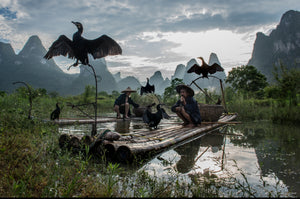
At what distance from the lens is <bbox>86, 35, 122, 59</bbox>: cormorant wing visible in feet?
11.1

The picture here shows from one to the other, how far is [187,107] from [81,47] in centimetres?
276

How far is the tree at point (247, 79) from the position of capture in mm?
26109

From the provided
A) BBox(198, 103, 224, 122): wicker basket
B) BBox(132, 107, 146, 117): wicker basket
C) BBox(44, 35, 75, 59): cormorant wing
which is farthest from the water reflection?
BBox(132, 107, 146, 117): wicker basket

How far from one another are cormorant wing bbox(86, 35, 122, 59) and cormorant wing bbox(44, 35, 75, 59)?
306 millimetres

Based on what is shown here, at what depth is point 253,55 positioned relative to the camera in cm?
8744

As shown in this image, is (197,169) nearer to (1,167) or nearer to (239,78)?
(1,167)

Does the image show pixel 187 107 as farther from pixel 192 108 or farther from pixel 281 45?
pixel 281 45

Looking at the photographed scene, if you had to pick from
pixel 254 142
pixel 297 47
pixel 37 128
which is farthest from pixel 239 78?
pixel 297 47

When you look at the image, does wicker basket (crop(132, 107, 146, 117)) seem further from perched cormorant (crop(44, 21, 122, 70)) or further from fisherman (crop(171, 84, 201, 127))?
perched cormorant (crop(44, 21, 122, 70))

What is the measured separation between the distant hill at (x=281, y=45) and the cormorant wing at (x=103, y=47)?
5963cm

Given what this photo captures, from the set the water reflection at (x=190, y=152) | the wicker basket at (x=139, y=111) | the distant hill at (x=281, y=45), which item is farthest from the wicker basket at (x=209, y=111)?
the distant hill at (x=281, y=45)

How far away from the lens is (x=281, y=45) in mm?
67875

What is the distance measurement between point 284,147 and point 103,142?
2.99 metres

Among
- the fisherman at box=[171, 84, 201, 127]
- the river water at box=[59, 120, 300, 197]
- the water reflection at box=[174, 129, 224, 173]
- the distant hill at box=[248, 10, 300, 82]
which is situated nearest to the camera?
the river water at box=[59, 120, 300, 197]
